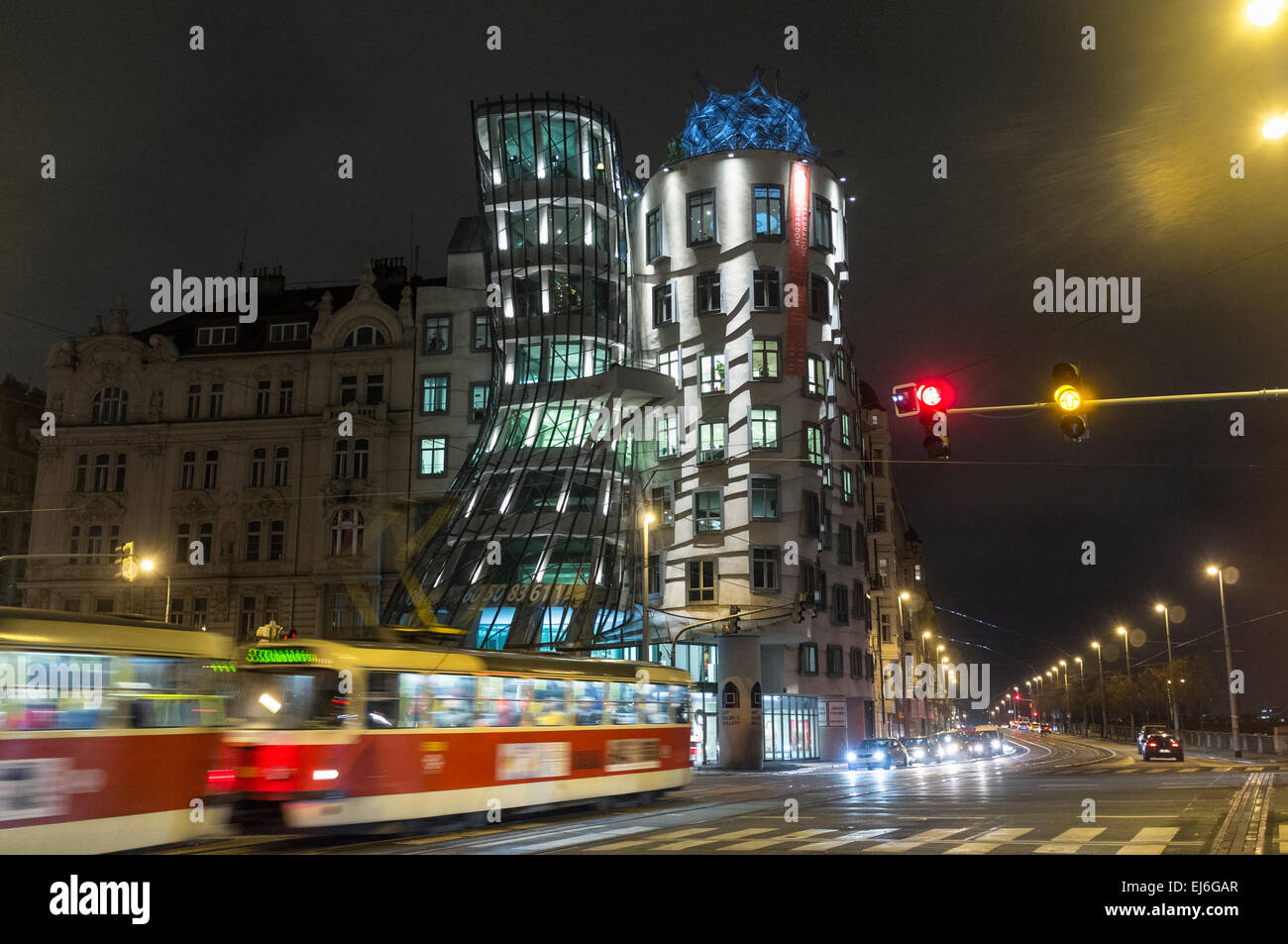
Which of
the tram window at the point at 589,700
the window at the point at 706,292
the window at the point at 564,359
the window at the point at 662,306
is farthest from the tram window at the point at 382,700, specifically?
the window at the point at 662,306

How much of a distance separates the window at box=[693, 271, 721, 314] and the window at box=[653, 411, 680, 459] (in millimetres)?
5435

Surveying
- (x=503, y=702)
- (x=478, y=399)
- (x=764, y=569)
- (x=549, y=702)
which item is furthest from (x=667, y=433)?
(x=503, y=702)

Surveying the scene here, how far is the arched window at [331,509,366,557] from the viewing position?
6125cm

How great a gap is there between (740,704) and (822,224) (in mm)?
24312

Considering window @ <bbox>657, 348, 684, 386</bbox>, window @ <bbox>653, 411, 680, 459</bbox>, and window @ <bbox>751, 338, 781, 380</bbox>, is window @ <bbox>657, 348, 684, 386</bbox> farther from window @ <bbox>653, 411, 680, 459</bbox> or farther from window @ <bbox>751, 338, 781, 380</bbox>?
window @ <bbox>751, 338, 781, 380</bbox>

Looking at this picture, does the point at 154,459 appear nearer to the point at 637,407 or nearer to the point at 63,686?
the point at 637,407

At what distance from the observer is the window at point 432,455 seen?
62594 mm

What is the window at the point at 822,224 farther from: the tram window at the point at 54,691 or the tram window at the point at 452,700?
the tram window at the point at 54,691

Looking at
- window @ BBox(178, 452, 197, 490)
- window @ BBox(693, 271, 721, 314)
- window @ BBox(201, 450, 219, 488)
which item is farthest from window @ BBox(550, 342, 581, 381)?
window @ BBox(178, 452, 197, 490)

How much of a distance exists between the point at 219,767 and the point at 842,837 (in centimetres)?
933

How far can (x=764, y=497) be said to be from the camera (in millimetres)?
54438

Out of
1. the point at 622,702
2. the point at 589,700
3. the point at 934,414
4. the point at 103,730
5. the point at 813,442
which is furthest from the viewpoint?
the point at 813,442

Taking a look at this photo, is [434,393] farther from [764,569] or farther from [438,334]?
[764,569]
